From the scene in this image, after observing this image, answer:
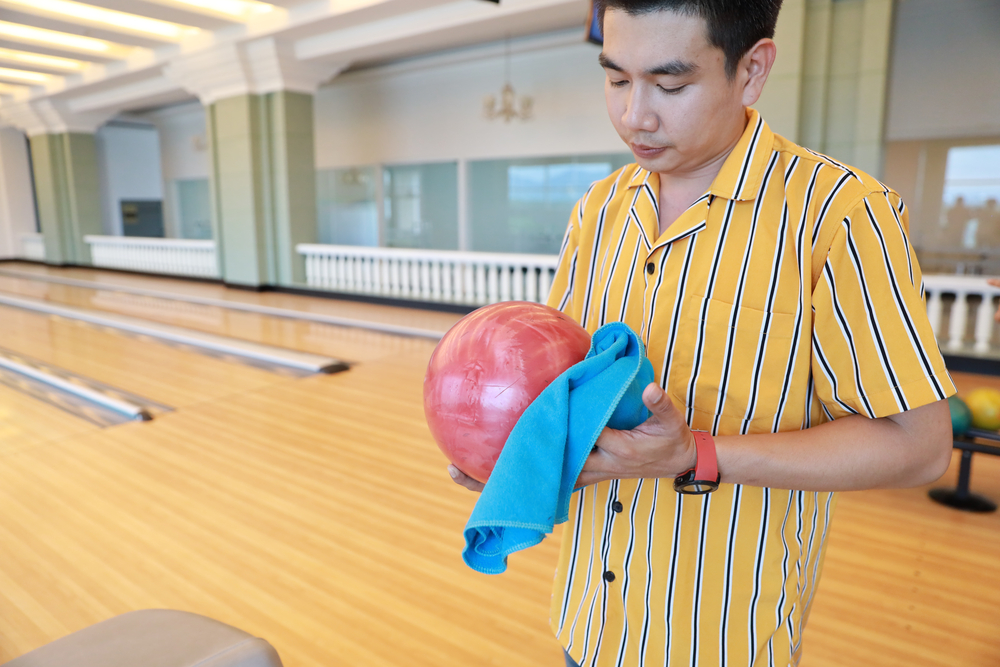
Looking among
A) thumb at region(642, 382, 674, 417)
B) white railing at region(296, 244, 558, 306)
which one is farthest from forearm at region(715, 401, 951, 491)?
white railing at region(296, 244, 558, 306)

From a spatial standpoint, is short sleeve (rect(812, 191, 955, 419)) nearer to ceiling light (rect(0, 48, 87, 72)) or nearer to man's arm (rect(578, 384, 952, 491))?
man's arm (rect(578, 384, 952, 491))

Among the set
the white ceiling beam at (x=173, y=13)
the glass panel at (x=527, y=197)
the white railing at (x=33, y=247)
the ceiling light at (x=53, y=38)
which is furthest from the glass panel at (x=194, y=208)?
the glass panel at (x=527, y=197)

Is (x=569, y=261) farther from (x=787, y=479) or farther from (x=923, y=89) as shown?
(x=923, y=89)

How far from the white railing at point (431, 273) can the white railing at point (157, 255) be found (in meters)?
2.24

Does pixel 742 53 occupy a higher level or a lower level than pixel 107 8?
lower

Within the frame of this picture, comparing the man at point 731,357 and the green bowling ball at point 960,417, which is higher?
the man at point 731,357

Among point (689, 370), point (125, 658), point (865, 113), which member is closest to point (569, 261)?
point (689, 370)

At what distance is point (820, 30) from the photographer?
481 cm

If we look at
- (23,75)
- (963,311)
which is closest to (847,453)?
(963,311)

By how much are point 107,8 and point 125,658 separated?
7394 millimetres

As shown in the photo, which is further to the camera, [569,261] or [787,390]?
[569,261]

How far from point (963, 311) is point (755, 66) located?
4751 millimetres

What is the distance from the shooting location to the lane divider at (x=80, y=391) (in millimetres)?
3729

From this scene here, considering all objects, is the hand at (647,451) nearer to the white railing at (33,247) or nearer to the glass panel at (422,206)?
the glass panel at (422,206)
